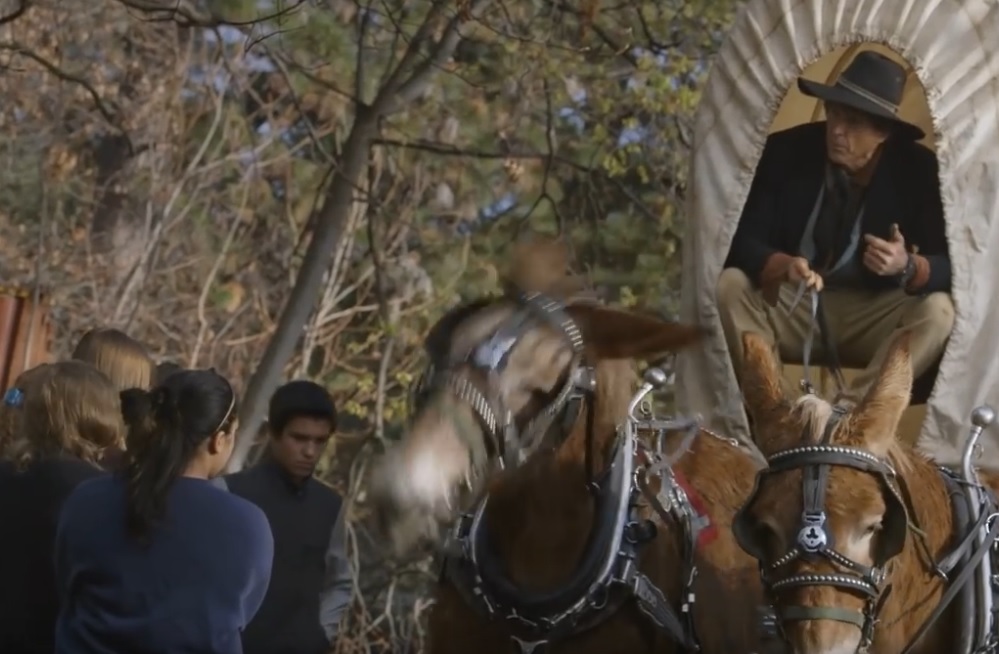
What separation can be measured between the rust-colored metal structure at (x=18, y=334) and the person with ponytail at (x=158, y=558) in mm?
5295

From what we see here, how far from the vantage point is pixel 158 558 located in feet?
15.2

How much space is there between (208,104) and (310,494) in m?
9.63

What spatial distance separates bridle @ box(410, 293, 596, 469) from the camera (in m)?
4.96

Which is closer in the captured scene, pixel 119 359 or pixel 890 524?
A: pixel 890 524

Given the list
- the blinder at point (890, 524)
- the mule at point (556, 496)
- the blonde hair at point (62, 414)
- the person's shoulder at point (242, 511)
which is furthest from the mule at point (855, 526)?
the blonde hair at point (62, 414)

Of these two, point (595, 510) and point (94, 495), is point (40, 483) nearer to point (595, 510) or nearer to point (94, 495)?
point (94, 495)

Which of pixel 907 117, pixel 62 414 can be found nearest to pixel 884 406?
pixel 907 117

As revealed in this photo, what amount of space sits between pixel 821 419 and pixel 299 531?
2162 millimetres

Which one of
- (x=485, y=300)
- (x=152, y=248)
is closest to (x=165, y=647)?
(x=485, y=300)

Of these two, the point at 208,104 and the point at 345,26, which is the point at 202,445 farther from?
the point at 208,104

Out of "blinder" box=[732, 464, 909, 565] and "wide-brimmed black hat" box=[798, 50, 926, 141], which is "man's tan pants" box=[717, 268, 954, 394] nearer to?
"wide-brimmed black hat" box=[798, 50, 926, 141]

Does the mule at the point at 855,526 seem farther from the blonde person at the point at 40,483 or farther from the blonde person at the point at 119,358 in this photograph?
the blonde person at the point at 119,358

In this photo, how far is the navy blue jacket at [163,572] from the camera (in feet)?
15.1

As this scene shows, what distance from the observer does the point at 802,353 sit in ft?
22.1
